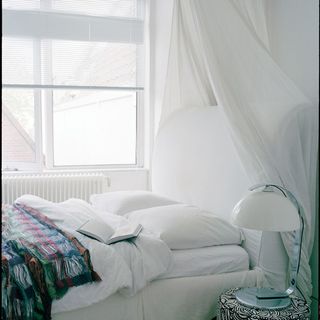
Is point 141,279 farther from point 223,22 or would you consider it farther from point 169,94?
point 169,94

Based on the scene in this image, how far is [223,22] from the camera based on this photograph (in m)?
2.43

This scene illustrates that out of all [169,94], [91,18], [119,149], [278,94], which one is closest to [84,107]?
[119,149]

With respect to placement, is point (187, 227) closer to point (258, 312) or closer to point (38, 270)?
point (258, 312)

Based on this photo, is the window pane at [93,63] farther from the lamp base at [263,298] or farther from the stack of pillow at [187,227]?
the lamp base at [263,298]

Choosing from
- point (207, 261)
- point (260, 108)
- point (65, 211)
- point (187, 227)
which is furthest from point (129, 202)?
point (260, 108)

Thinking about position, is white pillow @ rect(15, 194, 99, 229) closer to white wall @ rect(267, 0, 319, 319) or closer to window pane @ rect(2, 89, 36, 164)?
window pane @ rect(2, 89, 36, 164)

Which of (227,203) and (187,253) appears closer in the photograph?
(187,253)

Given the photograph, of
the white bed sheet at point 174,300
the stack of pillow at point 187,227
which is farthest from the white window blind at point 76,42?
the white bed sheet at point 174,300

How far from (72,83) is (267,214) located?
301cm

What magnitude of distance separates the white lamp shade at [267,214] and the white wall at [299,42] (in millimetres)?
396

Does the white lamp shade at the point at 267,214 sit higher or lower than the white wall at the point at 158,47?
lower

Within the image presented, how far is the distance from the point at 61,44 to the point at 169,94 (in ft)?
5.14

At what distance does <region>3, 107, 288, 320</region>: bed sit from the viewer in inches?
88.7

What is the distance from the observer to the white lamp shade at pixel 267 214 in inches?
79.5
